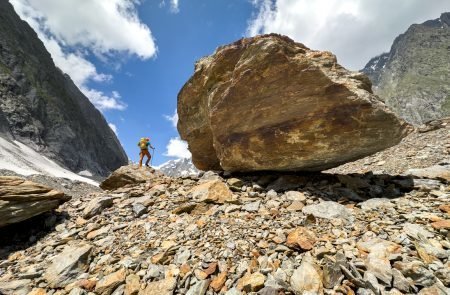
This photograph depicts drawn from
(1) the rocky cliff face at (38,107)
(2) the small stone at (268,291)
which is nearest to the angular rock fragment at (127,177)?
(2) the small stone at (268,291)

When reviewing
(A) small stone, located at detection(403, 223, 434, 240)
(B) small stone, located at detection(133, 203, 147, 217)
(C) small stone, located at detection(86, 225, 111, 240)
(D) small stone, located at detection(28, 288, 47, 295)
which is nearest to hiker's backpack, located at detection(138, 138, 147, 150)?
(B) small stone, located at detection(133, 203, 147, 217)

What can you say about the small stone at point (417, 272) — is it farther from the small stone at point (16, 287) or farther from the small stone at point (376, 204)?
the small stone at point (16, 287)

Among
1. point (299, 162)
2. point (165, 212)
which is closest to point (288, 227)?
point (299, 162)

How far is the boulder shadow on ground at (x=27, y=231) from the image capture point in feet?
32.9

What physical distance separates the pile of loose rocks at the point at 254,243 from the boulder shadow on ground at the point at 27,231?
0.12 meters

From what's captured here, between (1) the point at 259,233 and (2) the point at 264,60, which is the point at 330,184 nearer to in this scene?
(1) the point at 259,233

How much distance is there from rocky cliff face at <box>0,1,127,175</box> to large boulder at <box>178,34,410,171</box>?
335 ft

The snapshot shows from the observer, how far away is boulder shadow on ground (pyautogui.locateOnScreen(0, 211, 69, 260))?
10.0 metres

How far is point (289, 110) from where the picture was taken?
11234 millimetres

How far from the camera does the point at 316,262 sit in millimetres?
6742

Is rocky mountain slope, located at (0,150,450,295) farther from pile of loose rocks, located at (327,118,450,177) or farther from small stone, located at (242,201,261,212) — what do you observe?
pile of loose rocks, located at (327,118,450,177)

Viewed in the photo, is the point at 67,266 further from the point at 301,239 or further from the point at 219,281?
the point at 301,239

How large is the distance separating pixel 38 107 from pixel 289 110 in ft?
424

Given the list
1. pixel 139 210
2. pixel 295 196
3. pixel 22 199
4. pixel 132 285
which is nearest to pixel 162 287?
pixel 132 285
